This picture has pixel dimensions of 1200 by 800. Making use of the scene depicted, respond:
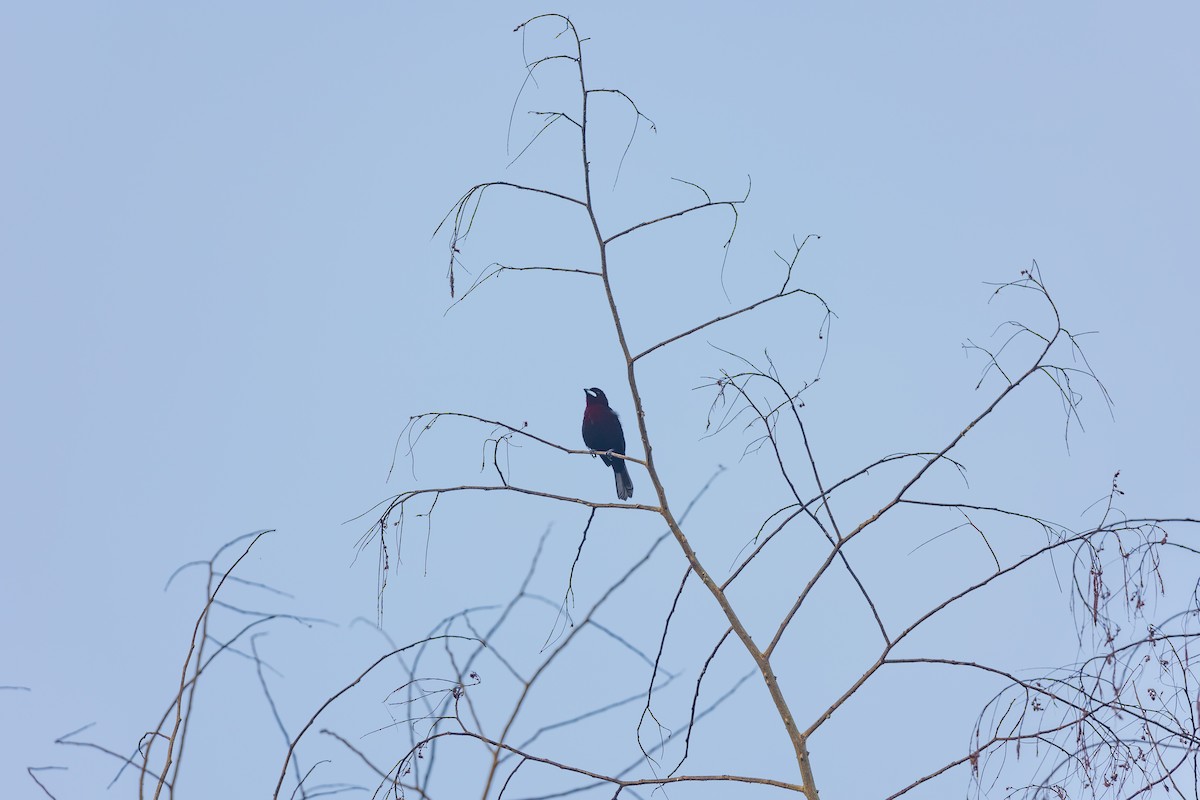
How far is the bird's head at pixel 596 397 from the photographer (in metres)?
8.36

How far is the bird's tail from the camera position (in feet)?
26.8

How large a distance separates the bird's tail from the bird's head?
0.46 m

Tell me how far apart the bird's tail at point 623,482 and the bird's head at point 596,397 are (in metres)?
0.46

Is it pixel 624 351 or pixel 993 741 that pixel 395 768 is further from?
pixel 993 741

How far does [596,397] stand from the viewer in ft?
27.7

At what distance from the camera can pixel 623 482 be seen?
8.20 meters

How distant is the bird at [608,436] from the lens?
8172 mm

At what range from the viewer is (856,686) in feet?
8.98

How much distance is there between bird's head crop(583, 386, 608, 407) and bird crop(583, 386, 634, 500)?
0.09 ft

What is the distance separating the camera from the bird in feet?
26.8

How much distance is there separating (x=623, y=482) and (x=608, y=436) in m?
0.33

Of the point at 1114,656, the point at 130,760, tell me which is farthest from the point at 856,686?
the point at 130,760

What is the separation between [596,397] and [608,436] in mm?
360

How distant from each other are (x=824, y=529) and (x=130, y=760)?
157cm
